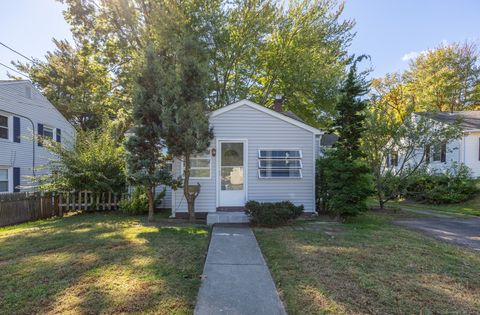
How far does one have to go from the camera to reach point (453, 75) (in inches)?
1056

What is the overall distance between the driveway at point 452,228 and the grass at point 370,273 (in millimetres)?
694

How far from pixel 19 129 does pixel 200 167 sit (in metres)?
10.9

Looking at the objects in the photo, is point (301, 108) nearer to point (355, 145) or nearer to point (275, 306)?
point (355, 145)

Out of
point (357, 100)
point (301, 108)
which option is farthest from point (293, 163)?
point (301, 108)

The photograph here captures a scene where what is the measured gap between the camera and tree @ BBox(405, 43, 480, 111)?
26594mm

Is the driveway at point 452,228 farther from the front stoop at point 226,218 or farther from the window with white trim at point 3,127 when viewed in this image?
the window with white trim at point 3,127

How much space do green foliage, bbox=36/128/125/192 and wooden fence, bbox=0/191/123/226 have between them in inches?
11.1

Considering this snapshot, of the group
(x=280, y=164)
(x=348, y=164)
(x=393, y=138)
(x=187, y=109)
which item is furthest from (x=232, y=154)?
(x=393, y=138)

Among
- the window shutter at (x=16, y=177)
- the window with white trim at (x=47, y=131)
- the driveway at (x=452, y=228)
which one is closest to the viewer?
the driveway at (x=452, y=228)

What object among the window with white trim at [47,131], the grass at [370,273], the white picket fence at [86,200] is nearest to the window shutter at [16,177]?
the window with white trim at [47,131]

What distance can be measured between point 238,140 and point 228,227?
2.74 metres

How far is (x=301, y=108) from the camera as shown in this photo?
18.6m

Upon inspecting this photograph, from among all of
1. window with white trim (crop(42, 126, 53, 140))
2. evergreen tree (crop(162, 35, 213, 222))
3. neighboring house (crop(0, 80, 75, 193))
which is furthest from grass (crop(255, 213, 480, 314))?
window with white trim (crop(42, 126, 53, 140))

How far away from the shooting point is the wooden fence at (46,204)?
8.59 meters
